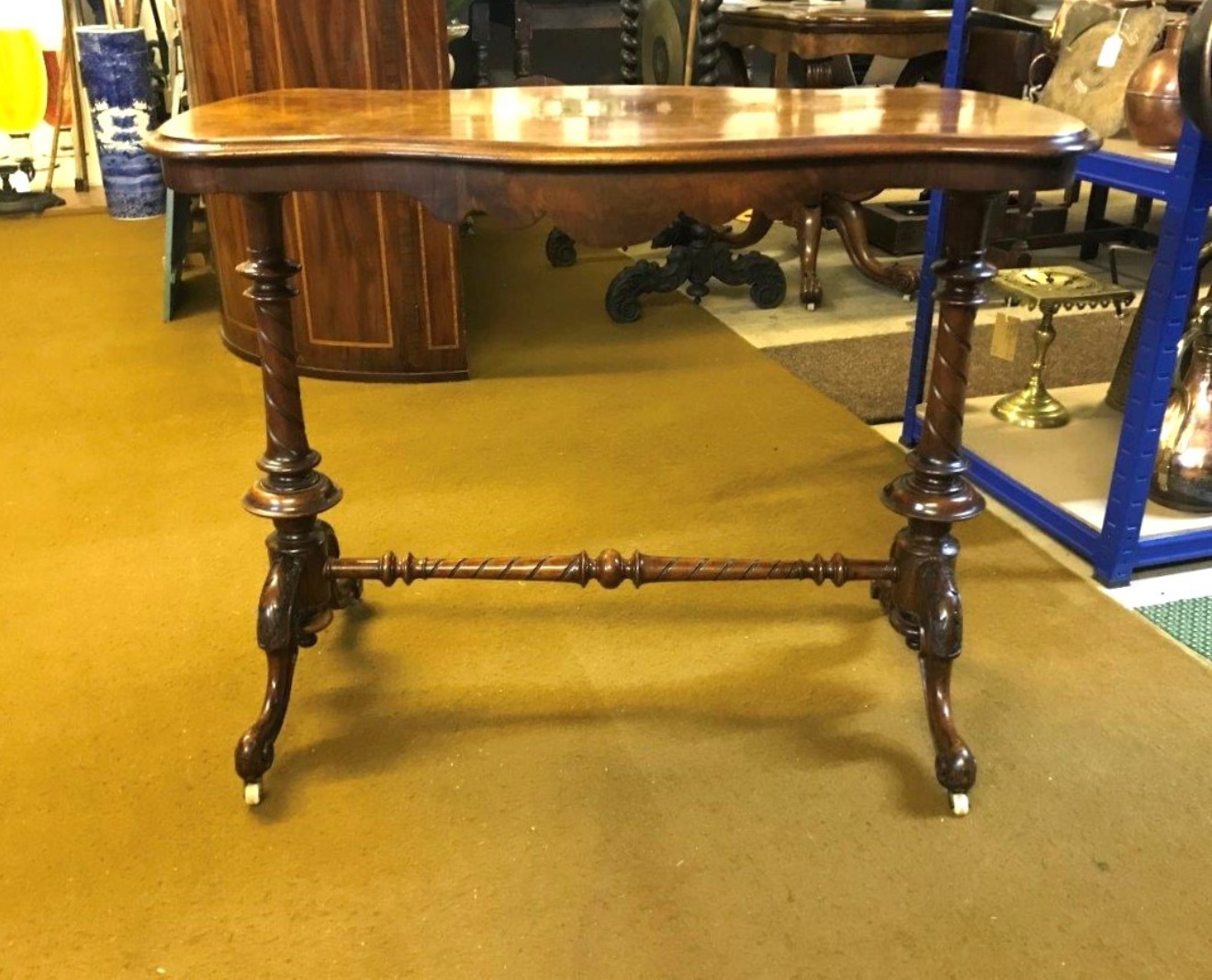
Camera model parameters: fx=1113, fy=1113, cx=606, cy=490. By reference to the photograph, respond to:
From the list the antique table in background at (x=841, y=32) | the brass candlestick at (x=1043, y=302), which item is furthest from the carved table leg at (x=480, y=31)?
the brass candlestick at (x=1043, y=302)

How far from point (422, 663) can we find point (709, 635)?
0.43 m

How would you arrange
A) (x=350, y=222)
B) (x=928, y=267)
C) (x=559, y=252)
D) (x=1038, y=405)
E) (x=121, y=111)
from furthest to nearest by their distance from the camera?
(x=121, y=111), (x=559, y=252), (x=350, y=222), (x=1038, y=405), (x=928, y=267)

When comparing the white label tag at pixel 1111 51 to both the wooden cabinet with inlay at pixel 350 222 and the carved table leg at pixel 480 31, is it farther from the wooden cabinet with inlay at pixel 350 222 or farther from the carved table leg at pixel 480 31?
the carved table leg at pixel 480 31

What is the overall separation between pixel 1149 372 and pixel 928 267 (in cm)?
61

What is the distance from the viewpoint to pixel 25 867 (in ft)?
4.02

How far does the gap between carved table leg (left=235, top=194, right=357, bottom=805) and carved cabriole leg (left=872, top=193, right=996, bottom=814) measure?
74 centimetres

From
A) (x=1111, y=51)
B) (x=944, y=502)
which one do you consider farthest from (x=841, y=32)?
(x=944, y=502)

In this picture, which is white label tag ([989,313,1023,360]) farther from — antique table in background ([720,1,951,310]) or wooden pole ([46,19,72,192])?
wooden pole ([46,19,72,192])

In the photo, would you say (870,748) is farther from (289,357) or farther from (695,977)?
(289,357)

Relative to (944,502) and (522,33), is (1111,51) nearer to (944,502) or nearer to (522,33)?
(944,502)

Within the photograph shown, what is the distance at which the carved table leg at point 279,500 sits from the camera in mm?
1301

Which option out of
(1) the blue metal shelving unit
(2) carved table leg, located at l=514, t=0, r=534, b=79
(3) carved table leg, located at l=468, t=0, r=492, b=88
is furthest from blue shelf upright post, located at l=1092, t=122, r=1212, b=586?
(3) carved table leg, located at l=468, t=0, r=492, b=88

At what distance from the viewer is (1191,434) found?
6.15 ft

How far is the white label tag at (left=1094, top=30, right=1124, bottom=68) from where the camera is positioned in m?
1.83
